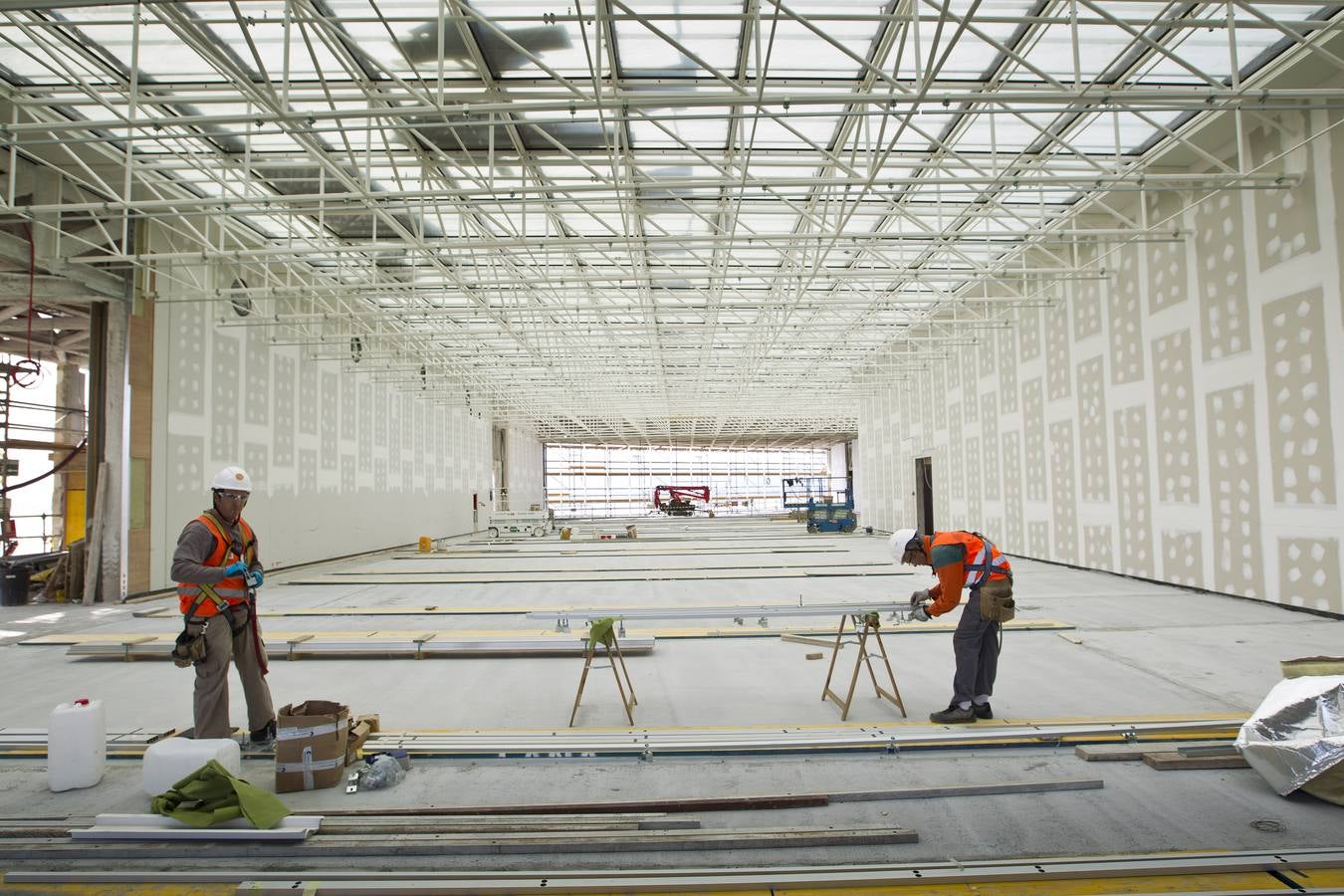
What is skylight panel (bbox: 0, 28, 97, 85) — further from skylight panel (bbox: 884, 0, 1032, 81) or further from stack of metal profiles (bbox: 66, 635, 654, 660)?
skylight panel (bbox: 884, 0, 1032, 81)

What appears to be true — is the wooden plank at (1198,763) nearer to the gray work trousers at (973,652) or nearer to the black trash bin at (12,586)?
the gray work trousers at (973,652)

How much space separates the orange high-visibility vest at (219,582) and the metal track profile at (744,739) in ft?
4.59

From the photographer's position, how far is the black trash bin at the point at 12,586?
43.8ft

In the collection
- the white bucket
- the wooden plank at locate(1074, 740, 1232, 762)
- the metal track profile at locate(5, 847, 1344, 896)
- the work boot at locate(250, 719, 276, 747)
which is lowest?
the metal track profile at locate(5, 847, 1344, 896)

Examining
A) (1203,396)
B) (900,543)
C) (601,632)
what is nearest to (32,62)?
(601,632)

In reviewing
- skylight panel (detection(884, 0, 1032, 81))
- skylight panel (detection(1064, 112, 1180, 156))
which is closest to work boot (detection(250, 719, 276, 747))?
skylight panel (detection(884, 0, 1032, 81))

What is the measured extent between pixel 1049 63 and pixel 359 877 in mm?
12362

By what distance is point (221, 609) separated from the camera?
493 cm

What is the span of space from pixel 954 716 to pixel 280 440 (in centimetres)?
1798

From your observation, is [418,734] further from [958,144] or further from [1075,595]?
[958,144]

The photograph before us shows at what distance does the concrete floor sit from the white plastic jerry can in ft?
0.42

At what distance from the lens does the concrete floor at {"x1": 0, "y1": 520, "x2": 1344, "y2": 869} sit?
3.96 meters

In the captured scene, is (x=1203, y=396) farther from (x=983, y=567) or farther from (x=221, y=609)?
(x=221, y=609)

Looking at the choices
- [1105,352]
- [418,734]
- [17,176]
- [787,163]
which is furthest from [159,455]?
[1105,352]
